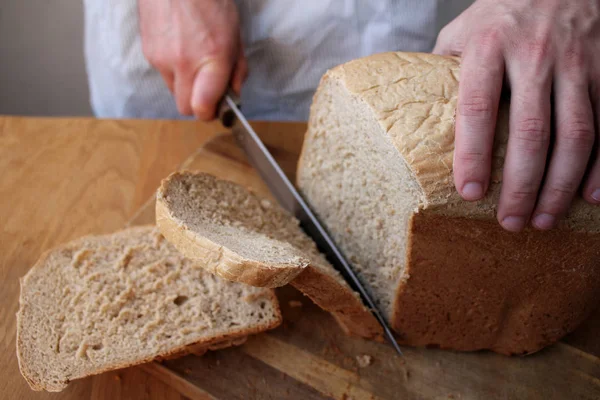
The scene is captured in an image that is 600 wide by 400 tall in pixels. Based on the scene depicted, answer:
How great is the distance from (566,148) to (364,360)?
959mm

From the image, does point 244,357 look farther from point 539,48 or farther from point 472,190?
point 539,48

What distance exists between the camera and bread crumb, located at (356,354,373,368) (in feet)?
6.61

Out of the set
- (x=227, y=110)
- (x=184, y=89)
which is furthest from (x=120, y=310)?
(x=184, y=89)

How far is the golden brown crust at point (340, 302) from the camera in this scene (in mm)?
1806

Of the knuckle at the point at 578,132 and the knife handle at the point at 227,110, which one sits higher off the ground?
the knuckle at the point at 578,132

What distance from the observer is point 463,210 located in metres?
1.63

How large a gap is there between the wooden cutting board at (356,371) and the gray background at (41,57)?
307 cm

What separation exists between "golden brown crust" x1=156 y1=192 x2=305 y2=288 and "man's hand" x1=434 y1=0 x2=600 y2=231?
552 mm

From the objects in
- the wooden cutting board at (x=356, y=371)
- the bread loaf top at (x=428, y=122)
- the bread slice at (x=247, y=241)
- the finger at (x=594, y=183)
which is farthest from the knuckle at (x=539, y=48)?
the wooden cutting board at (x=356, y=371)

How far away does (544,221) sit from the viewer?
159 cm

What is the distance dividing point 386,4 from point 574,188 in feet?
4.53

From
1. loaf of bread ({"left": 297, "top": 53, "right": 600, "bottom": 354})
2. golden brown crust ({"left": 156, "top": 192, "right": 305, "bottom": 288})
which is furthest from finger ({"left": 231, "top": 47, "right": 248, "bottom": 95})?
golden brown crust ({"left": 156, "top": 192, "right": 305, "bottom": 288})

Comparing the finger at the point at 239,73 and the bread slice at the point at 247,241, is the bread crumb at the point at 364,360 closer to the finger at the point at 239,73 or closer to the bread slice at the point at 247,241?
the bread slice at the point at 247,241

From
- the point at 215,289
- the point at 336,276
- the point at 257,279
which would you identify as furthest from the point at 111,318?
the point at 336,276
